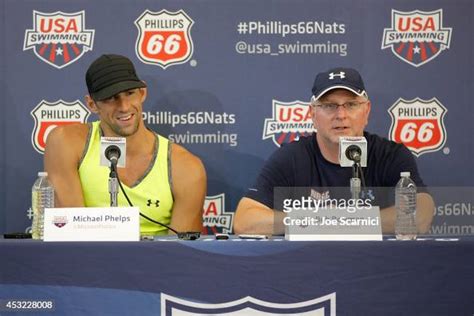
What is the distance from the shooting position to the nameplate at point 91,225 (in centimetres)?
257

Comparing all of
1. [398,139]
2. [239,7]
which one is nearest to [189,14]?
[239,7]

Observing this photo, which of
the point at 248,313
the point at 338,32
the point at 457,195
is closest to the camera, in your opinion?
the point at 248,313

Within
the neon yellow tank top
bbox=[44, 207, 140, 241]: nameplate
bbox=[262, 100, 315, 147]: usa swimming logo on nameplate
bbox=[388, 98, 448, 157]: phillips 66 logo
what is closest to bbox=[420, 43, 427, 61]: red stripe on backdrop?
bbox=[388, 98, 448, 157]: phillips 66 logo

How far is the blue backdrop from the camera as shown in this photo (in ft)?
13.2

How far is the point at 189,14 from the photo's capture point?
4.04m

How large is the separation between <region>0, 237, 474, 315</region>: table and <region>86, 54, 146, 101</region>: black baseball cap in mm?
1131

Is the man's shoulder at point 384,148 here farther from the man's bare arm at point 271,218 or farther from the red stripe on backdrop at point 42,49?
the red stripe on backdrop at point 42,49

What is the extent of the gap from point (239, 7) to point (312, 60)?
44 cm

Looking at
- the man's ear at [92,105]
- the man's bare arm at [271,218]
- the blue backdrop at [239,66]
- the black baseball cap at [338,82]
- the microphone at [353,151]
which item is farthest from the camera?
the blue backdrop at [239,66]

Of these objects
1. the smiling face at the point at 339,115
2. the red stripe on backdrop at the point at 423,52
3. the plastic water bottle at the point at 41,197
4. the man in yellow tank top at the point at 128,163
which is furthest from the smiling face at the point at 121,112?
the red stripe on backdrop at the point at 423,52

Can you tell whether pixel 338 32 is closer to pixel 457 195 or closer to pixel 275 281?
pixel 457 195

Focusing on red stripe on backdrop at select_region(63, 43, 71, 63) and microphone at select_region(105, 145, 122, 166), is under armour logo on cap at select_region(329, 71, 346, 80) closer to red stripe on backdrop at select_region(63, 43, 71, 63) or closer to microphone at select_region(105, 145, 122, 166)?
microphone at select_region(105, 145, 122, 166)

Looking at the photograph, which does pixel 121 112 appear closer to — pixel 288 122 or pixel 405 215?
pixel 288 122

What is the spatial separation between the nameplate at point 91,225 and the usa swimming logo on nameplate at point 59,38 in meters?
1.62
